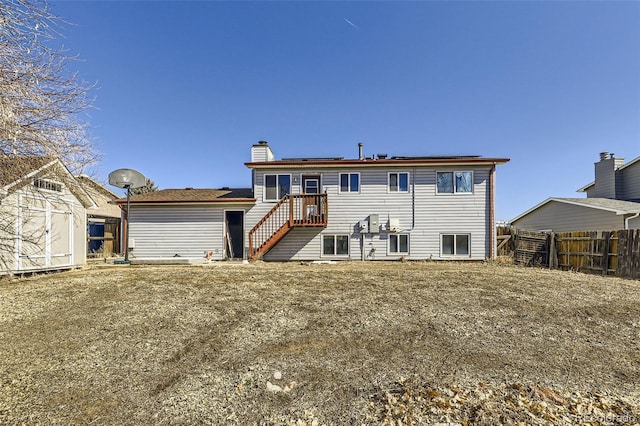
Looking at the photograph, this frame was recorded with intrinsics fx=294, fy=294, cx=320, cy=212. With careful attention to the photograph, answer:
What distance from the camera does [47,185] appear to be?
28.4ft

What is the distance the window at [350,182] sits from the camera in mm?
13641

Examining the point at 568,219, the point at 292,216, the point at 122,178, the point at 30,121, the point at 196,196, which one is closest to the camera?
the point at 30,121

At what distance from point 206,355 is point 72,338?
225 centimetres

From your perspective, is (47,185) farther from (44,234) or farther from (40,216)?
(44,234)

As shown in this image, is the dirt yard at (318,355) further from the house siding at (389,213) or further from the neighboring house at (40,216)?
the house siding at (389,213)

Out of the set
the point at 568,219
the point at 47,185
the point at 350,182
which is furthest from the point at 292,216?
the point at 568,219

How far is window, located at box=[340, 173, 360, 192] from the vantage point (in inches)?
537

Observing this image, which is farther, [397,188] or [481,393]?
[397,188]

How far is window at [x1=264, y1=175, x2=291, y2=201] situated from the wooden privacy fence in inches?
421

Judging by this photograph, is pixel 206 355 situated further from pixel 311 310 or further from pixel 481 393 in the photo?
pixel 481 393

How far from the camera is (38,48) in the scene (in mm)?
4977

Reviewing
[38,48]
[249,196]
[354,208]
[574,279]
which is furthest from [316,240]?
[38,48]

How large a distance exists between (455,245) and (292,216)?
7476mm

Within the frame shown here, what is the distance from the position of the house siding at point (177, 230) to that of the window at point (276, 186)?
1390 mm
